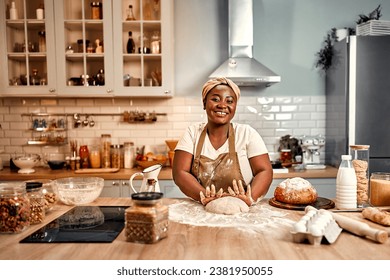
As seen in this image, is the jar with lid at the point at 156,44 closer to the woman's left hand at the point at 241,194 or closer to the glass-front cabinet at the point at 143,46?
the glass-front cabinet at the point at 143,46

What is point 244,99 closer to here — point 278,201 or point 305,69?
point 305,69

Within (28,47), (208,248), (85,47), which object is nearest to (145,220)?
(208,248)

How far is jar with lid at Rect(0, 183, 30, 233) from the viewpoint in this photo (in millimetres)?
1661

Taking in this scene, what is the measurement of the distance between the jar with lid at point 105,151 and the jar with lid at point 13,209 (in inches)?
102

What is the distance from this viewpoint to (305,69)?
14.5ft

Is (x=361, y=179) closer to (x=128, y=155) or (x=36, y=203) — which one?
(x=36, y=203)

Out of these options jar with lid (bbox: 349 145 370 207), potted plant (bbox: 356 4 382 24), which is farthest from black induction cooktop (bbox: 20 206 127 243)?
potted plant (bbox: 356 4 382 24)

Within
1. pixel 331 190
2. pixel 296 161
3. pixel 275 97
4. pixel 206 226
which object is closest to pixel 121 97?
pixel 275 97

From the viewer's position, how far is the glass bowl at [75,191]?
2195mm

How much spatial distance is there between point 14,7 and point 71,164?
69.5 inches

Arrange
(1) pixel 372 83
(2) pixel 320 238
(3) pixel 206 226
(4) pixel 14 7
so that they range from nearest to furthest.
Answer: (2) pixel 320 238 → (3) pixel 206 226 → (1) pixel 372 83 → (4) pixel 14 7

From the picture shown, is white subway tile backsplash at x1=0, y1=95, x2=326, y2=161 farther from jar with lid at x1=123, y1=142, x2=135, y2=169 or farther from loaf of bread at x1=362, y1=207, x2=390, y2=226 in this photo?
loaf of bread at x1=362, y1=207, x2=390, y2=226

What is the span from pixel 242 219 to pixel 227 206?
0.11 m

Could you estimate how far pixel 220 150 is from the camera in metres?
2.54
